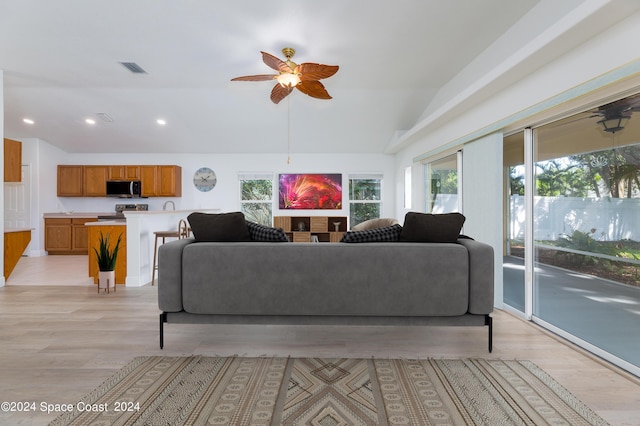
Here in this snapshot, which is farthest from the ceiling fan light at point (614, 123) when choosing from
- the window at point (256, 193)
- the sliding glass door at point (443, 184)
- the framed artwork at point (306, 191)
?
the window at point (256, 193)

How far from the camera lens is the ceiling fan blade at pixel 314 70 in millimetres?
3195

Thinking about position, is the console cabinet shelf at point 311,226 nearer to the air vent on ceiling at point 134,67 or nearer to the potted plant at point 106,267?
the potted plant at point 106,267

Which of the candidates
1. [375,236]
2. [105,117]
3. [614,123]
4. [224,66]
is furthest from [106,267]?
[614,123]

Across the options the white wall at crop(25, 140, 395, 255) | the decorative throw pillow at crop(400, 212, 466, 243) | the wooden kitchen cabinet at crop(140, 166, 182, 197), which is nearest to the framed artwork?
the white wall at crop(25, 140, 395, 255)

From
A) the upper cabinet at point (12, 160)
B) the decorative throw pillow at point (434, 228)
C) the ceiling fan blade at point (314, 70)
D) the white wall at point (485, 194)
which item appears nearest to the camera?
the decorative throw pillow at point (434, 228)

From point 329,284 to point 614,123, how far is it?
2280mm

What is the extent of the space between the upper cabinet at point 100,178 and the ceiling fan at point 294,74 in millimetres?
4672

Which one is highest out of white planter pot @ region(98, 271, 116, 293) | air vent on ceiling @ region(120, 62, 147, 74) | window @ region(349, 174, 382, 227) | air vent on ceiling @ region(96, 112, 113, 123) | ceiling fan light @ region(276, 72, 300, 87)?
air vent on ceiling @ region(120, 62, 147, 74)

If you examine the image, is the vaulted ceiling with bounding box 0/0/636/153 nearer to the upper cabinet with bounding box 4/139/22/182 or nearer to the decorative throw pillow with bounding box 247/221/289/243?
the upper cabinet with bounding box 4/139/22/182

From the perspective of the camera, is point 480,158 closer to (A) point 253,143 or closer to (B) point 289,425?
(B) point 289,425

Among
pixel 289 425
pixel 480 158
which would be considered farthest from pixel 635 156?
pixel 289 425

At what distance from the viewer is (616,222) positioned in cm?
227

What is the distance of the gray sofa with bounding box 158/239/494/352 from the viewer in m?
2.28

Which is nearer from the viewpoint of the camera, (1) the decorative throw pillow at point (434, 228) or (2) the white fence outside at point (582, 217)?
(2) the white fence outside at point (582, 217)
